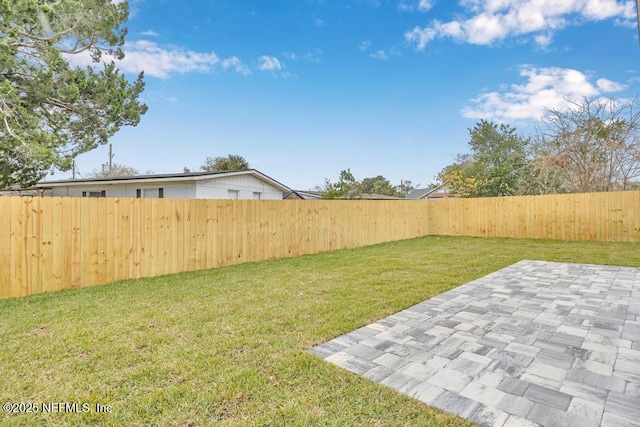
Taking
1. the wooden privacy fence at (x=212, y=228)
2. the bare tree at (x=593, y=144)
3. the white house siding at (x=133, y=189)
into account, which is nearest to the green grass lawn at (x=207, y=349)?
the wooden privacy fence at (x=212, y=228)

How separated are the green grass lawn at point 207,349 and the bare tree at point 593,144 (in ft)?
33.6

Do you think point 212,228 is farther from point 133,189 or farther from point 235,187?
point 133,189

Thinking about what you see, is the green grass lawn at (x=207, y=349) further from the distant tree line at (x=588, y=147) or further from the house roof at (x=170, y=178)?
the distant tree line at (x=588, y=147)

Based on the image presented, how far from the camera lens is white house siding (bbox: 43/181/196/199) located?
39.0 ft

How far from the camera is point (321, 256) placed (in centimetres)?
786

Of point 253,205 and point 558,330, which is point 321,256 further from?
point 558,330

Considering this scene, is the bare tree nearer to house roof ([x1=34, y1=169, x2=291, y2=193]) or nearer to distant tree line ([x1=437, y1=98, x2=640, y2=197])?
distant tree line ([x1=437, y1=98, x2=640, y2=197])

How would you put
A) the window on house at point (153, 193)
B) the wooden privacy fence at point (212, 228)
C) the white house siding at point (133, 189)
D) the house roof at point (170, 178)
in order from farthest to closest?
1. the window on house at point (153, 193)
2. the white house siding at point (133, 189)
3. the house roof at point (170, 178)
4. the wooden privacy fence at point (212, 228)

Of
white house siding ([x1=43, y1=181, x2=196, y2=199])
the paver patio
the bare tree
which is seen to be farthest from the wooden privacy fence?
white house siding ([x1=43, y1=181, x2=196, y2=199])

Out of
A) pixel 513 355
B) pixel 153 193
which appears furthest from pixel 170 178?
pixel 513 355

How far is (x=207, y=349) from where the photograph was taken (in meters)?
2.65

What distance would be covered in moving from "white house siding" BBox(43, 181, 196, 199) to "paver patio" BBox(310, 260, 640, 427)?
399 inches

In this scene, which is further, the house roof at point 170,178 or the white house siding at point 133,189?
the white house siding at point 133,189

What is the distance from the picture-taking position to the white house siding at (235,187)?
1192 centimetres
